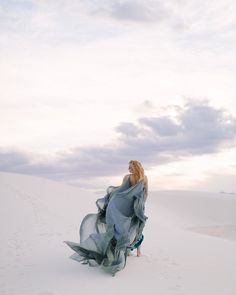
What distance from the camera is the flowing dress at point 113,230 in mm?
8406

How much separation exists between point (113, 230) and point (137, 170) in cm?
122

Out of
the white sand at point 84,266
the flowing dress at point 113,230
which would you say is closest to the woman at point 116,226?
the flowing dress at point 113,230

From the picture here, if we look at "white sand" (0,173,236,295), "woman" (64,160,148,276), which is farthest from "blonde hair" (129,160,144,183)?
"white sand" (0,173,236,295)

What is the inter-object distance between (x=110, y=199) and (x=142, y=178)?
0.73 m

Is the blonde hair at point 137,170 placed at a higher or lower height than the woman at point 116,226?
higher

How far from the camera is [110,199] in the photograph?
362 inches

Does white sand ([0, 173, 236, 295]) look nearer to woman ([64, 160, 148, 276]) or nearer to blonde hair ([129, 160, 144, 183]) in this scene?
woman ([64, 160, 148, 276])

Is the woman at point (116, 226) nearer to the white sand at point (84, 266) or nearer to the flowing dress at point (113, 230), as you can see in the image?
the flowing dress at point (113, 230)

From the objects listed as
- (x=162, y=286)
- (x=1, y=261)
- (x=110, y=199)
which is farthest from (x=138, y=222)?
(x=1, y=261)

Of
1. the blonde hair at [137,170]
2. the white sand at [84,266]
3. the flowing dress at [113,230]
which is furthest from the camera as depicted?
the blonde hair at [137,170]

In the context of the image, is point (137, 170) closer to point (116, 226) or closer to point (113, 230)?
point (116, 226)

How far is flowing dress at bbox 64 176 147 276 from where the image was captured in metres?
8.41

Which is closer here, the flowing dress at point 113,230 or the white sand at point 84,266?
the white sand at point 84,266

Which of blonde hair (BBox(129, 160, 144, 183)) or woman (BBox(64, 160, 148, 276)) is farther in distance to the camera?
blonde hair (BBox(129, 160, 144, 183))
